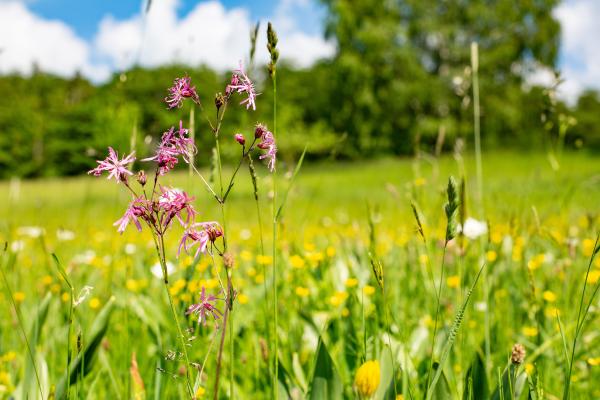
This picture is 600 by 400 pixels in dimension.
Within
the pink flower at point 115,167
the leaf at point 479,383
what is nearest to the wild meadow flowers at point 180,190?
the pink flower at point 115,167

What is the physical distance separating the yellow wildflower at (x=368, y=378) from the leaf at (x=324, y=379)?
0.42m

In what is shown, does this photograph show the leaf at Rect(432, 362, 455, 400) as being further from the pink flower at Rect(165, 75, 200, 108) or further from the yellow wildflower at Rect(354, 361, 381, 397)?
the pink flower at Rect(165, 75, 200, 108)

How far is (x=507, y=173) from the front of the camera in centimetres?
1590

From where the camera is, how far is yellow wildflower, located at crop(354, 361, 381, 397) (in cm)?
69

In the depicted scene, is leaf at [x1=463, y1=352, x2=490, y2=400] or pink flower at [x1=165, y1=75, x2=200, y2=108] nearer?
pink flower at [x1=165, y1=75, x2=200, y2=108]

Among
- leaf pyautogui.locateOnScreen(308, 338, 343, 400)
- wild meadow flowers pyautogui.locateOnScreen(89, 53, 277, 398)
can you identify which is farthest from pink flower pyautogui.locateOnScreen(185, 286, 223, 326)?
leaf pyautogui.locateOnScreen(308, 338, 343, 400)

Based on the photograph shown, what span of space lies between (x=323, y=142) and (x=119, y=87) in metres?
20.6

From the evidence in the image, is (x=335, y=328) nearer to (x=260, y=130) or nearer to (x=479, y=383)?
(x=479, y=383)

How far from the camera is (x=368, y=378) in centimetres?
69

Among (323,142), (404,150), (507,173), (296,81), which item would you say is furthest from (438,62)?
(296,81)

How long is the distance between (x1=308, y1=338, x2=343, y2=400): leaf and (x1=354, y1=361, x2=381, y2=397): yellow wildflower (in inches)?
16.7

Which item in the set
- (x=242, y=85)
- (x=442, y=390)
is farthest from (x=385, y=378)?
(x=242, y=85)

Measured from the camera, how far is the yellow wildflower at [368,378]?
27.1 inches

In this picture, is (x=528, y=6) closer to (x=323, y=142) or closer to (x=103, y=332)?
(x=323, y=142)
